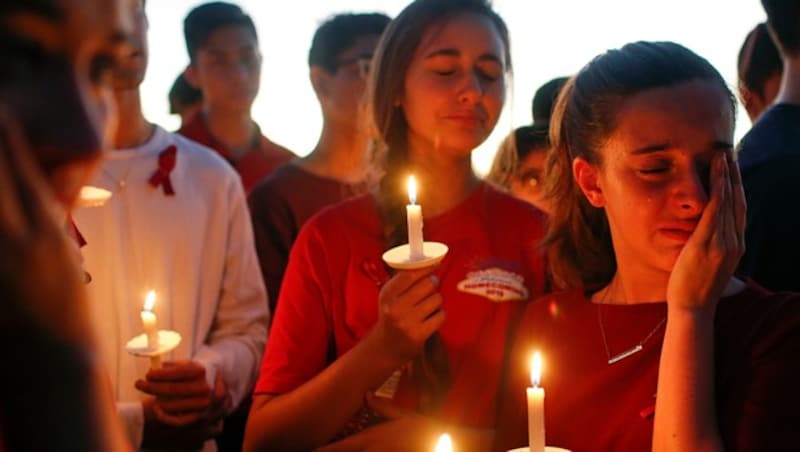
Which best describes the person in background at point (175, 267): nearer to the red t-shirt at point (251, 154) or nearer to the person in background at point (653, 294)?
the person in background at point (653, 294)

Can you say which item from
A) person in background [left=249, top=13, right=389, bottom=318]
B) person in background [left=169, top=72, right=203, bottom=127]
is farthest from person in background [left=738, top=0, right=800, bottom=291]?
person in background [left=169, top=72, right=203, bottom=127]

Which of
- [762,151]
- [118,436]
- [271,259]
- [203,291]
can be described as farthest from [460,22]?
[118,436]

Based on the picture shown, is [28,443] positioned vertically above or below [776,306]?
above

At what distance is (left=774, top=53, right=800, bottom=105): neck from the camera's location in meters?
2.89

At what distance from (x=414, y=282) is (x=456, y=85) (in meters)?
0.69

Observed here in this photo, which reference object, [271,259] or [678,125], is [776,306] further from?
[271,259]

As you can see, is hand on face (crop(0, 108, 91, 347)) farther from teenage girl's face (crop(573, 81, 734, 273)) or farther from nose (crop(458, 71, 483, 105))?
nose (crop(458, 71, 483, 105))

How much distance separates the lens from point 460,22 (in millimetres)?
2676

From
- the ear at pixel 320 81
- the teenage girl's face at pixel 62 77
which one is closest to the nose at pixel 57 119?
the teenage girl's face at pixel 62 77

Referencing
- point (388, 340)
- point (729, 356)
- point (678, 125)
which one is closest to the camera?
point (729, 356)

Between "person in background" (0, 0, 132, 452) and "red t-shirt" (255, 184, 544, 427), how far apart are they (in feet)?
6.02

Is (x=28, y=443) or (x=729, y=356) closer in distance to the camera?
(x=28, y=443)

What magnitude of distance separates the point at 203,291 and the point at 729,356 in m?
1.64

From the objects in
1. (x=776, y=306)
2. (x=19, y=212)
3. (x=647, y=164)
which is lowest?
(x=776, y=306)
